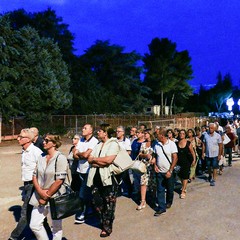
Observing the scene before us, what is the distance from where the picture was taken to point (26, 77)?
27312mm

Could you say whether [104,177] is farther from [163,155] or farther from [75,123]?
[75,123]

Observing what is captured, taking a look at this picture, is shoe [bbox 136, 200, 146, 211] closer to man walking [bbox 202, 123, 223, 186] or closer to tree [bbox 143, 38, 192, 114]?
man walking [bbox 202, 123, 223, 186]

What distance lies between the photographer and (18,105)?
26688 mm

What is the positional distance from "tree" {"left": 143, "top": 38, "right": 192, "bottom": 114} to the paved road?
52281 mm

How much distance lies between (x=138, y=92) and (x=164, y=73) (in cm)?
1606

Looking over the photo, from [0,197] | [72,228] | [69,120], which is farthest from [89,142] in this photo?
[69,120]

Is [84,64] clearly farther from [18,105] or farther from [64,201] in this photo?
[64,201]

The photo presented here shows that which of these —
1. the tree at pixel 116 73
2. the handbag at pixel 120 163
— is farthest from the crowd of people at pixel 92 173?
the tree at pixel 116 73

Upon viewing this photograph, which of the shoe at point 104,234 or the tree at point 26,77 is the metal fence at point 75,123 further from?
the shoe at point 104,234

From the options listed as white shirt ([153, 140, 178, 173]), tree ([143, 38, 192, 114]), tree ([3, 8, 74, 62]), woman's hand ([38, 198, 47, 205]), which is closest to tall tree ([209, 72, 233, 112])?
tree ([143, 38, 192, 114])

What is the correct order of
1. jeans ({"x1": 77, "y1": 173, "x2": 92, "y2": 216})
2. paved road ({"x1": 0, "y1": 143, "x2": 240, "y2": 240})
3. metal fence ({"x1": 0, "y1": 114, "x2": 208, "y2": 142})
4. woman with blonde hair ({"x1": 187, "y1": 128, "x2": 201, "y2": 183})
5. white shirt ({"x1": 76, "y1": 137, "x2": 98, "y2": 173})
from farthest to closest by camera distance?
metal fence ({"x1": 0, "y1": 114, "x2": 208, "y2": 142}), woman with blonde hair ({"x1": 187, "y1": 128, "x2": 201, "y2": 183}), white shirt ({"x1": 76, "y1": 137, "x2": 98, "y2": 173}), jeans ({"x1": 77, "y1": 173, "x2": 92, "y2": 216}), paved road ({"x1": 0, "y1": 143, "x2": 240, "y2": 240})

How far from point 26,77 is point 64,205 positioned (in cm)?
2418

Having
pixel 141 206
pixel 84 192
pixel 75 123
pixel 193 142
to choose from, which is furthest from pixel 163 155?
pixel 75 123

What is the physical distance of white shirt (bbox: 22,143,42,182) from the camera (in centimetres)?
552
